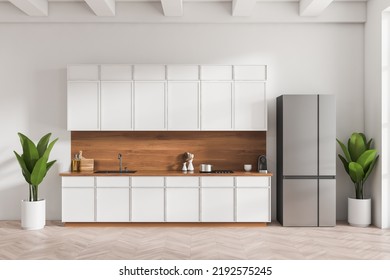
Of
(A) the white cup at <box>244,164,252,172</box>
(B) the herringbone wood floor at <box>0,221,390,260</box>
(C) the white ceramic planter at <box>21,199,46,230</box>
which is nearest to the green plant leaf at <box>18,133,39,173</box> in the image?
(C) the white ceramic planter at <box>21,199,46,230</box>

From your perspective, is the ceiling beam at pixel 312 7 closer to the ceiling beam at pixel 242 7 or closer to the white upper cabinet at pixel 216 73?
Result: the ceiling beam at pixel 242 7

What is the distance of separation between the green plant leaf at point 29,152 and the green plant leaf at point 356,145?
4.78 metres

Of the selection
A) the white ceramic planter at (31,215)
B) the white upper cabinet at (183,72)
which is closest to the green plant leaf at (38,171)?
the white ceramic planter at (31,215)

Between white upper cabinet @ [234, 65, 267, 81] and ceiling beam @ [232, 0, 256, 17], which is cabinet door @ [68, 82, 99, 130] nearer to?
white upper cabinet @ [234, 65, 267, 81]

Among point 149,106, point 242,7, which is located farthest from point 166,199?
point 242,7

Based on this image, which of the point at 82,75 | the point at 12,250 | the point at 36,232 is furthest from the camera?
the point at 82,75

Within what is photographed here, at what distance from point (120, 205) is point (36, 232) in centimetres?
124

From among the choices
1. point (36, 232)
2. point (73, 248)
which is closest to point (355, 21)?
point (73, 248)

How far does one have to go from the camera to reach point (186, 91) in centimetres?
648

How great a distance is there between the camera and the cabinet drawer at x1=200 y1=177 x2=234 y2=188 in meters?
6.30

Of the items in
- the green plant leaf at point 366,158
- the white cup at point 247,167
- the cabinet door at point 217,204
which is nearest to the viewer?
the green plant leaf at point 366,158

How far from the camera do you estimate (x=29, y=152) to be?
614 cm

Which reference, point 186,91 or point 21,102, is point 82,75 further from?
point 186,91

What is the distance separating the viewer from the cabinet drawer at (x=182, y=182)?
6.30 m
